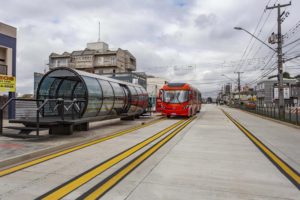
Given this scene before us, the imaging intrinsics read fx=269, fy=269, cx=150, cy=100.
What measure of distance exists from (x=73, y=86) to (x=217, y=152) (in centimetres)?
A: 957

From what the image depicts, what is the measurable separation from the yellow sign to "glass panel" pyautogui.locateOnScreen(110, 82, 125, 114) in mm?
9854

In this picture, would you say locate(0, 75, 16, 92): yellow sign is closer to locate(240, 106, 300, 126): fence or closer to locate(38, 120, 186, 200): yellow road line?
locate(38, 120, 186, 200): yellow road line

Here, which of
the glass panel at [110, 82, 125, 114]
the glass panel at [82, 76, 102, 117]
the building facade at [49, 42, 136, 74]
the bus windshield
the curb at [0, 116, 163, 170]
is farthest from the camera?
the building facade at [49, 42, 136, 74]

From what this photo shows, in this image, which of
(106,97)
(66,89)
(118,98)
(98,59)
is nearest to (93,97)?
(106,97)

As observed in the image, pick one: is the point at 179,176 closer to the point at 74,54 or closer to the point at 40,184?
the point at 40,184

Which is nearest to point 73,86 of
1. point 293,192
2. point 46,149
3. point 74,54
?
point 46,149

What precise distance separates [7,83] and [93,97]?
38.8 feet

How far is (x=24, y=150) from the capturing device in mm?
7750

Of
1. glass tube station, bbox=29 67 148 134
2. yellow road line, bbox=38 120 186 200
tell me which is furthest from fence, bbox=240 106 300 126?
yellow road line, bbox=38 120 186 200

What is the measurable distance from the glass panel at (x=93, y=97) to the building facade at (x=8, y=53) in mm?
11226

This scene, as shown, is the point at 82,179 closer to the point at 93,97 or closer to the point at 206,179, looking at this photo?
the point at 206,179

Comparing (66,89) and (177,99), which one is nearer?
(66,89)

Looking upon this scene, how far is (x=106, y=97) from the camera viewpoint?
47.4 ft

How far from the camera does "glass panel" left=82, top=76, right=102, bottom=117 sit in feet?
Result: 41.1
